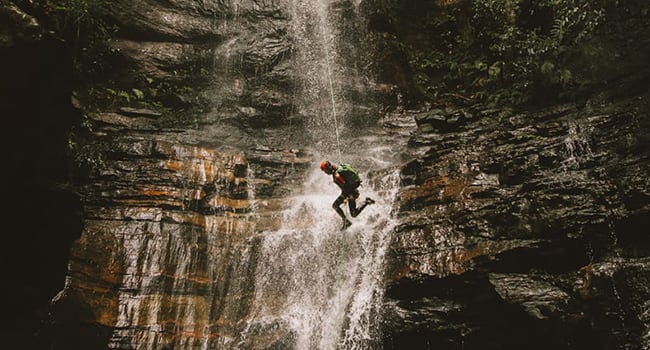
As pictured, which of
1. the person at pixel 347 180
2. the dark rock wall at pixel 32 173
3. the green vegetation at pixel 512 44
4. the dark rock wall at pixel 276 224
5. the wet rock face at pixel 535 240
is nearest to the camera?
the dark rock wall at pixel 32 173

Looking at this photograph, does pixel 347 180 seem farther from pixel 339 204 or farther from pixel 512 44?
pixel 512 44

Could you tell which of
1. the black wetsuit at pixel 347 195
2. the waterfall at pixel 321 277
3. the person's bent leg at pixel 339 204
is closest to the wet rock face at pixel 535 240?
the waterfall at pixel 321 277

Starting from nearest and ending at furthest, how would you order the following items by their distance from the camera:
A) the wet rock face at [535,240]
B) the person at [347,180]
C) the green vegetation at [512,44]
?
the wet rock face at [535,240] → the person at [347,180] → the green vegetation at [512,44]

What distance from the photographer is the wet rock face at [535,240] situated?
21.1 ft

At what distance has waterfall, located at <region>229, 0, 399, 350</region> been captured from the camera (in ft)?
27.3

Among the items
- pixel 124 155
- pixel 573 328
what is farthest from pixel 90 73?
pixel 573 328

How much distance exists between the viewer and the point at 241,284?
9.52 meters

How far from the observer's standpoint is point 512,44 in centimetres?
1174

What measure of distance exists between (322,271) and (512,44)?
25.7 feet

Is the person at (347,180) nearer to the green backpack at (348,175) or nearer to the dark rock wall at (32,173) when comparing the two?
the green backpack at (348,175)

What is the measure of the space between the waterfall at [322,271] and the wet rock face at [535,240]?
665 millimetres

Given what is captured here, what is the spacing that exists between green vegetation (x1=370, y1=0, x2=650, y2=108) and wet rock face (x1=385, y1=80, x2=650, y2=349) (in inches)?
46.5

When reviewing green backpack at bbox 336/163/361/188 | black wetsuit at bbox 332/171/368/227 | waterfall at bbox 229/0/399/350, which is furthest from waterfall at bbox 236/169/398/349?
green backpack at bbox 336/163/361/188

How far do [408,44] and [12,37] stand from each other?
12.8 m
